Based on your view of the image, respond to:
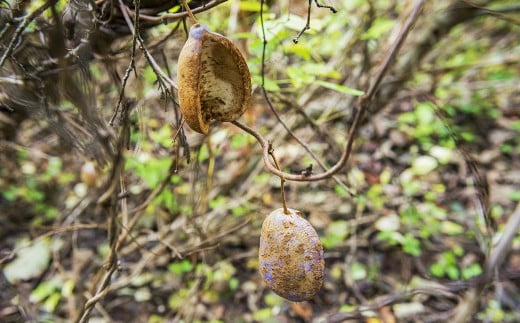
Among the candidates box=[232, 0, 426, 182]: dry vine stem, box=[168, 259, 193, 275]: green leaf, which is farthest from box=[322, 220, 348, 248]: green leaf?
box=[232, 0, 426, 182]: dry vine stem

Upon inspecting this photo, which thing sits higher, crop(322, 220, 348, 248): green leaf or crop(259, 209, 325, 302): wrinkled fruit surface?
crop(259, 209, 325, 302): wrinkled fruit surface

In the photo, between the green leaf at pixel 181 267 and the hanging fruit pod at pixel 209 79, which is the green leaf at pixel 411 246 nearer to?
the green leaf at pixel 181 267

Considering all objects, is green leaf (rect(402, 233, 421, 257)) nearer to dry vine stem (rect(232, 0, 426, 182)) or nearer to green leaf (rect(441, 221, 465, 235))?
green leaf (rect(441, 221, 465, 235))

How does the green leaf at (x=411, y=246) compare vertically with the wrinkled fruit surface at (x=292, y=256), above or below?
below

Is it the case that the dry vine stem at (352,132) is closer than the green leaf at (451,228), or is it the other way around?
the dry vine stem at (352,132)

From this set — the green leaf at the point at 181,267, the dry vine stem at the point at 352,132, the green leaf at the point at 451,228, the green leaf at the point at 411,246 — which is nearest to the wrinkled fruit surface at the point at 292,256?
the dry vine stem at the point at 352,132

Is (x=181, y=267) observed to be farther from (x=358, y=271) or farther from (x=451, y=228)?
(x=451, y=228)

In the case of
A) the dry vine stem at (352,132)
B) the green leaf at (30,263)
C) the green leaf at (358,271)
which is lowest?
the green leaf at (358,271)
